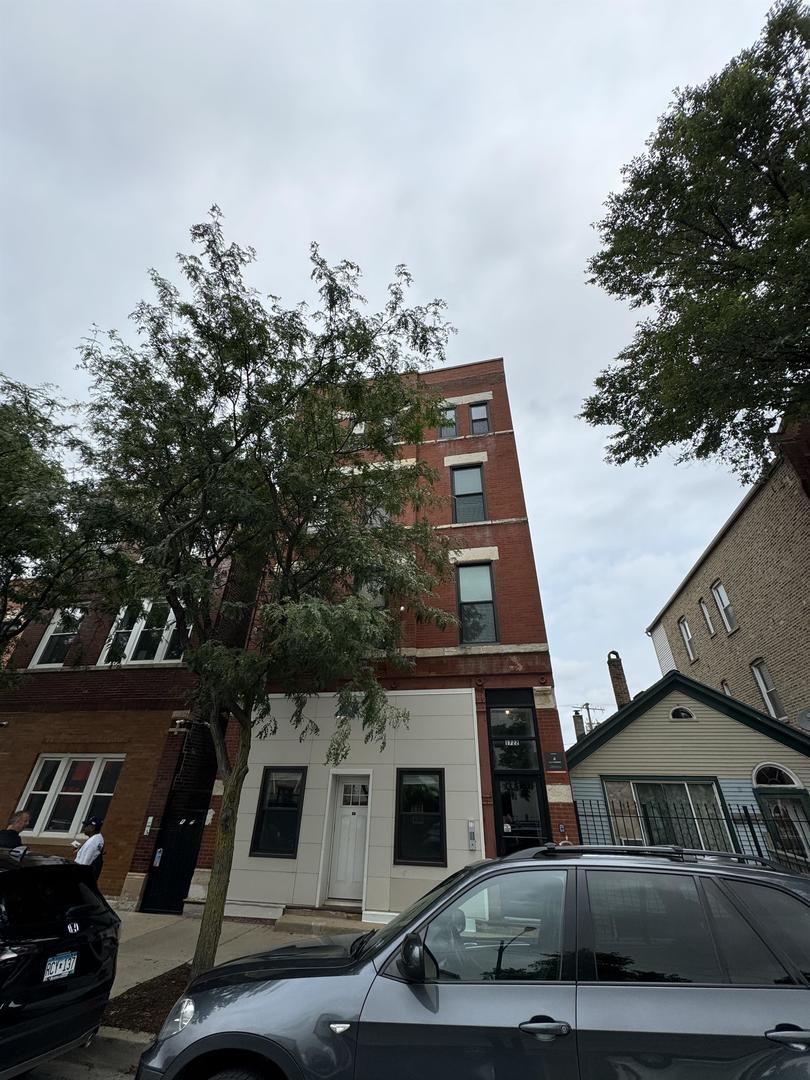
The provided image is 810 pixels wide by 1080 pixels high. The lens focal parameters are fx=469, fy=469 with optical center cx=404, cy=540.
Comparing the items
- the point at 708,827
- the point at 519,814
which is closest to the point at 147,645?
the point at 519,814

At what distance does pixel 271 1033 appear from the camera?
8.66ft

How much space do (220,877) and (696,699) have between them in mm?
10869

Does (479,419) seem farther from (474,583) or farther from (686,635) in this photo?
(686,635)

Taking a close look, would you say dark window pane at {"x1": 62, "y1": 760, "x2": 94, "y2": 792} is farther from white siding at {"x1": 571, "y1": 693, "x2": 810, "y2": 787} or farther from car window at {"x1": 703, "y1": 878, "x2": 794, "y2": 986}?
car window at {"x1": 703, "y1": 878, "x2": 794, "y2": 986}

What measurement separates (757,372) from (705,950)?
11.7 m

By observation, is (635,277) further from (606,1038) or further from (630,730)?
(606,1038)

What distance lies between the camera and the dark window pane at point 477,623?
38.6 ft

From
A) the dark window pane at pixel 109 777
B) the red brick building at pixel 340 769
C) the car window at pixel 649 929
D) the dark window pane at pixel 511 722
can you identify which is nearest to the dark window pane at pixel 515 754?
the red brick building at pixel 340 769

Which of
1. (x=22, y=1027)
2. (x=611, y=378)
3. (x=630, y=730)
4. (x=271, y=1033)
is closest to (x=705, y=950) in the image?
(x=271, y=1033)

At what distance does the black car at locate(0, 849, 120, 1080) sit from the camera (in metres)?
3.69

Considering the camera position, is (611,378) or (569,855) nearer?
(569,855)

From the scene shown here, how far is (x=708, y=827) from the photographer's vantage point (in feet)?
33.6

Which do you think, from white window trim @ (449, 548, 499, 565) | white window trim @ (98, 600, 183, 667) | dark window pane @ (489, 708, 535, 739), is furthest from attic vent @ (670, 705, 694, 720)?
white window trim @ (98, 600, 183, 667)

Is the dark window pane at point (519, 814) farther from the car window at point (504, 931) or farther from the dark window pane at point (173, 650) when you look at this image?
the dark window pane at point (173, 650)
